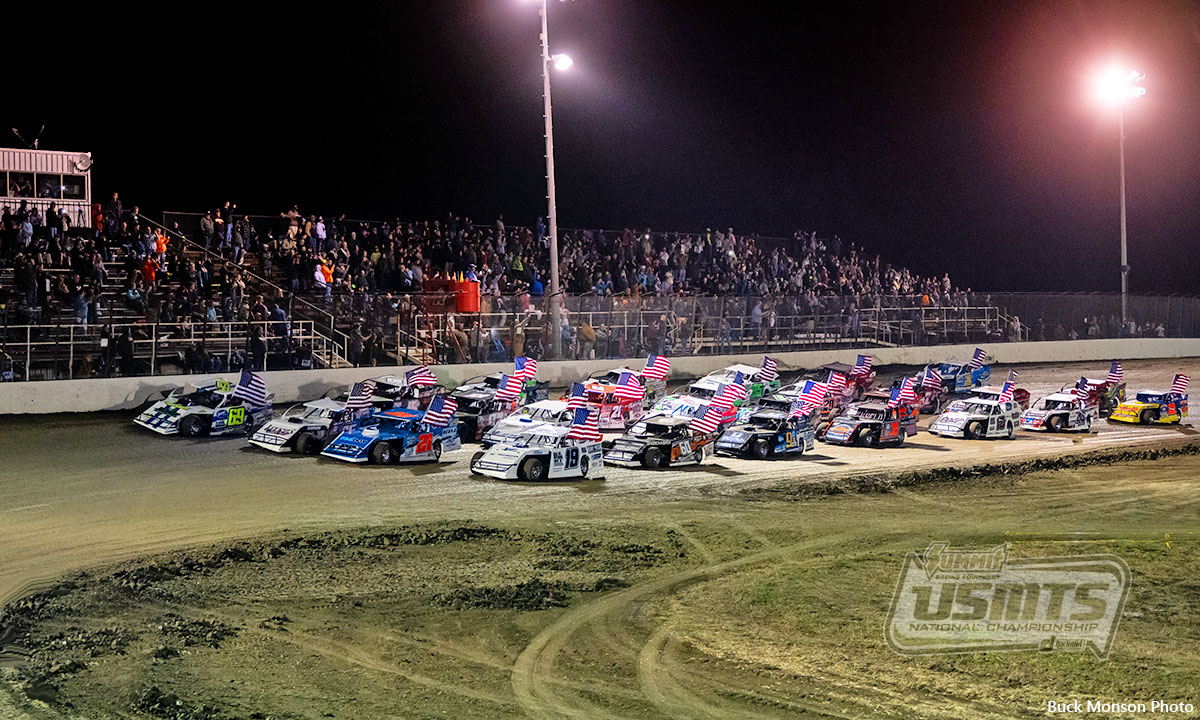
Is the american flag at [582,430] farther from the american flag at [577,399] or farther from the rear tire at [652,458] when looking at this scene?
the american flag at [577,399]

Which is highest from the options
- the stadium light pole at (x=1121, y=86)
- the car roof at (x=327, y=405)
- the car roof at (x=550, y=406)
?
the stadium light pole at (x=1121, y=86)

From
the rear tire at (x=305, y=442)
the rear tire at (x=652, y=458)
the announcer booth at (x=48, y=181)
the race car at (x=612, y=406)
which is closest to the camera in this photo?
the rear tire at (x=652, y=458)

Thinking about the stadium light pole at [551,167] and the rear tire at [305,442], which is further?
the stadium light pole at [551,167]

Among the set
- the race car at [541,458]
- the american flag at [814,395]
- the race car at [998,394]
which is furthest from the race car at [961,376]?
the race car at [541,458]

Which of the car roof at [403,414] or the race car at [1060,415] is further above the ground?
the car roof at [403,414]

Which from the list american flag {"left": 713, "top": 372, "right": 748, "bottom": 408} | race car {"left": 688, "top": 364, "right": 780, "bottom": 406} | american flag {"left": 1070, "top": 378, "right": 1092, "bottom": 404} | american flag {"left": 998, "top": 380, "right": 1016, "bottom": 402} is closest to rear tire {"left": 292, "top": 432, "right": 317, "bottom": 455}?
american flag {"left": 713, "top": 372, "right": 748, "bottom": 408}

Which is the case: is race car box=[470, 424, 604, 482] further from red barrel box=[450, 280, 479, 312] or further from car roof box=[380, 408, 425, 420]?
red barrel box=[450, 280, 479, 312]

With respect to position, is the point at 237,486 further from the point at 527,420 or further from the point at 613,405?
the point at 613,405

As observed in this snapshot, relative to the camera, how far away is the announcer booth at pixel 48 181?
36.4 metres

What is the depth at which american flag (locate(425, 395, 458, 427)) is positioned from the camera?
23891mm

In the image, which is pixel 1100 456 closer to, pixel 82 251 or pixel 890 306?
pixel 890 306

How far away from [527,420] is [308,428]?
495 cm

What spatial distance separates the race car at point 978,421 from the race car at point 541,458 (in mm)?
11232

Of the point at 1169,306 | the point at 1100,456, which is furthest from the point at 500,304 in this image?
the point at 1169,306
